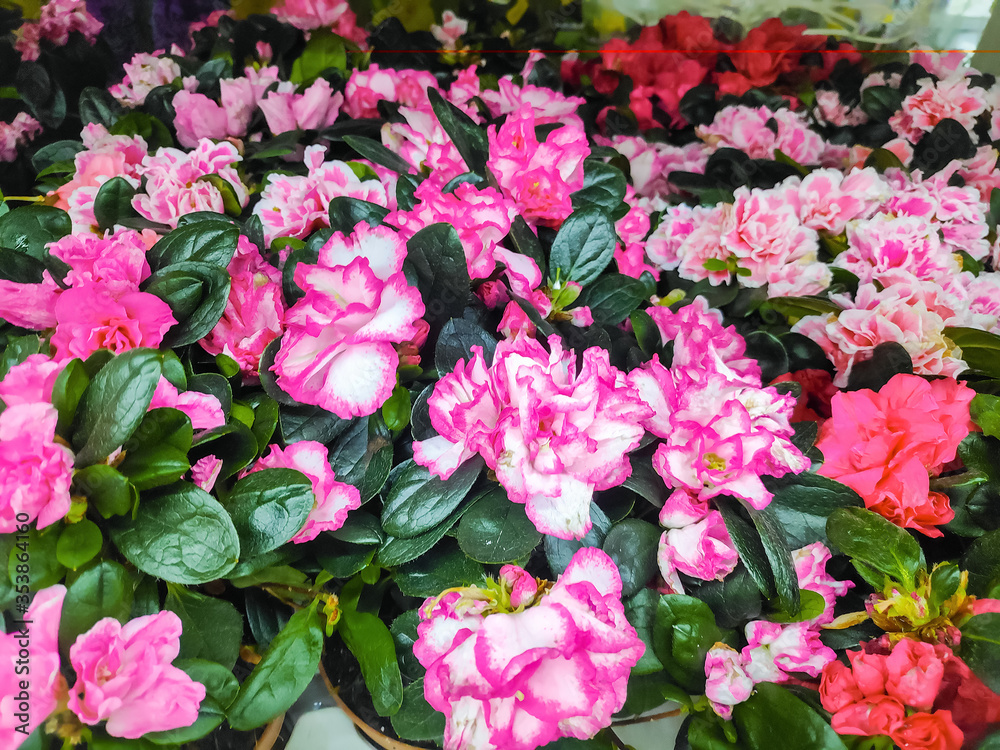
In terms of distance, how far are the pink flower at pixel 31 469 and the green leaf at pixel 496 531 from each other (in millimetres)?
285

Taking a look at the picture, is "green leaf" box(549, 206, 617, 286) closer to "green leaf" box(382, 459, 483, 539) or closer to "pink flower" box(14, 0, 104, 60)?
"green leaf" box(382, 459, 483, 539)

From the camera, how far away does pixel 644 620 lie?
22.0 inches

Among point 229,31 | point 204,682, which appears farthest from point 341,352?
point 229,31

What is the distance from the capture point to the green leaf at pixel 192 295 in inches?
22.0

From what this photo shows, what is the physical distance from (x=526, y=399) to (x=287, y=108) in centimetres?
74

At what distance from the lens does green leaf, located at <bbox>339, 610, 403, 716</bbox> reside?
0.52 meters

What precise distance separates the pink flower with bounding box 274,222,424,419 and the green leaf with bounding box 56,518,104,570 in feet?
0.54

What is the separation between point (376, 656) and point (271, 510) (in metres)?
0.16

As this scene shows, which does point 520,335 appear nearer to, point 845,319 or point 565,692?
point 565,692

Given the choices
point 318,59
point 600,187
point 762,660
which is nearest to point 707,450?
point 762,660

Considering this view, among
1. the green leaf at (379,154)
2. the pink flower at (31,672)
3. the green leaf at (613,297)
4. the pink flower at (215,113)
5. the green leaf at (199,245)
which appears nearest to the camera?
the pink flower at (31,672)

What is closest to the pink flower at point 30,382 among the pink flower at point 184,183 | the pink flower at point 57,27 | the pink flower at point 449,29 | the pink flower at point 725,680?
the pink flower at point 184,183

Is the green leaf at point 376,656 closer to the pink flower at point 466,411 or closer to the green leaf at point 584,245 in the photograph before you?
the pink flower at point 466,411

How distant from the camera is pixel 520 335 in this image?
0.54m
